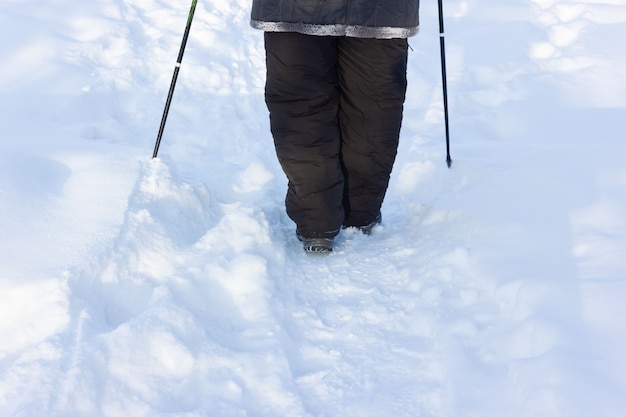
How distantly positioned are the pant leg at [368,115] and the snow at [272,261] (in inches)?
8.9

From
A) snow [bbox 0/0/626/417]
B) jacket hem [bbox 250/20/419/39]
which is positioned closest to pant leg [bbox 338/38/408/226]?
jacket hem [bbox 250/20/419/39]

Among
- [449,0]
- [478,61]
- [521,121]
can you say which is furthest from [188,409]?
[449,0]

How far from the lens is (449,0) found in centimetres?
595

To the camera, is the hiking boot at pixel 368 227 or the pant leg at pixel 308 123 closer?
the pant leg at pixel 308 123

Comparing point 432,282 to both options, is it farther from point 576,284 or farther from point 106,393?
point 106,393

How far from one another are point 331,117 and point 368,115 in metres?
0.17

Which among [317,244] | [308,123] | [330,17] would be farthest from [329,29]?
[317,244]

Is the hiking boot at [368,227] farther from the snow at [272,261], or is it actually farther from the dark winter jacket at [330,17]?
the dark winter jacket at [330,17]

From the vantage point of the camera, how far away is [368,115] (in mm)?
2658

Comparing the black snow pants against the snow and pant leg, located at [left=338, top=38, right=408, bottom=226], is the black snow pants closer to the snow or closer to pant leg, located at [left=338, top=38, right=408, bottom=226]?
pant leg, located at [left=338, top=38, right=408, bottom=226]

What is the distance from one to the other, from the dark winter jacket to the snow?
2.82 feet

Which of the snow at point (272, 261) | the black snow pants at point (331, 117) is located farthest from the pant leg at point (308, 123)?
the snow at point (272, 261)

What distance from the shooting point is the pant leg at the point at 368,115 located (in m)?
2.53

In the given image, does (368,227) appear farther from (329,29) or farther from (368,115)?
(329,29)
